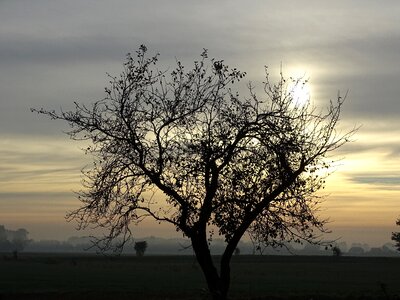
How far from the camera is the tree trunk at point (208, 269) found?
23609 mm

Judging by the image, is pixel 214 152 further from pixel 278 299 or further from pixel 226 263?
pixel 278 299

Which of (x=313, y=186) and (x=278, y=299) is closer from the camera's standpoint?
(x=313, y=186)

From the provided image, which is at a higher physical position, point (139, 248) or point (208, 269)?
point (139, 248)

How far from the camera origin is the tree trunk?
23.6 metres

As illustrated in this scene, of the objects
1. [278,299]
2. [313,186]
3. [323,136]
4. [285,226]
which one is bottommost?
[278,299]

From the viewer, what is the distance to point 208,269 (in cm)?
2375

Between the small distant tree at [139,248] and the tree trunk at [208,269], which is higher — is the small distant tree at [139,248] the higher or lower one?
the higher one

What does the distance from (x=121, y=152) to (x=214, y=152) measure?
11.6 feet

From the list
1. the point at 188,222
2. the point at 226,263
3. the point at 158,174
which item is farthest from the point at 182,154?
the point at 226,263

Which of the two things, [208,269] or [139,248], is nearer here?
[208,269]

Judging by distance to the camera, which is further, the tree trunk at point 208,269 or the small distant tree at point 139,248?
the small distant tree at point 139,248

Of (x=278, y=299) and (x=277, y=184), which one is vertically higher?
(x=277, y=184)

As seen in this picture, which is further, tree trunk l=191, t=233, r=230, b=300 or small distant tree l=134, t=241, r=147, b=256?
small distant tree l=134, t=241, r=147, b=256

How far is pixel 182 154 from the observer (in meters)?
23.1
